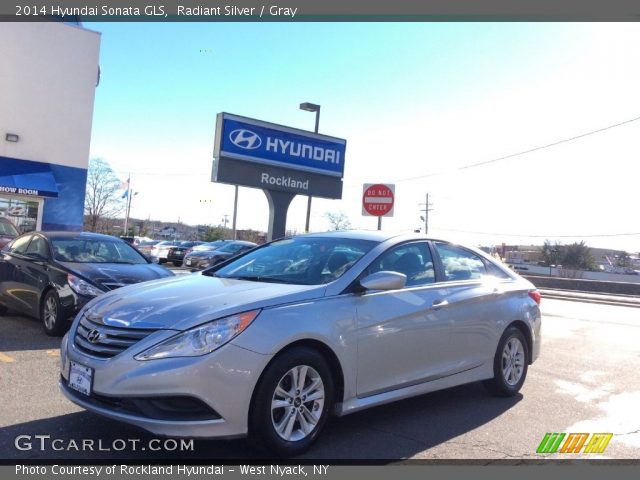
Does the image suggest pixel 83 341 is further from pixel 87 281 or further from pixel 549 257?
pixel 549 257

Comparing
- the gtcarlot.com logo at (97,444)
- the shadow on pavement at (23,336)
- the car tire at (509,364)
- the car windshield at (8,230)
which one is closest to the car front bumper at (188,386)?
the gtcarlot.com logo at (97,444)

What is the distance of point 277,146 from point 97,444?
11.3 meters

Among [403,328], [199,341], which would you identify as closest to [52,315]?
[199,341]

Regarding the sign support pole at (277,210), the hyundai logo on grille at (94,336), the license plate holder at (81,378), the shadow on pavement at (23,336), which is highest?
the sign support pole at (277,210)

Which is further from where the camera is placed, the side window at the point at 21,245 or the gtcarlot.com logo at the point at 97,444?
the side window at the point at 21,245

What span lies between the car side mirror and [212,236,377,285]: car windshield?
0.27 m

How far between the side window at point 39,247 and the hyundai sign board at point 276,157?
5530 mm

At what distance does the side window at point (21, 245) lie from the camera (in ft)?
29.1

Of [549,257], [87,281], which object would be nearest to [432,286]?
[87,281]

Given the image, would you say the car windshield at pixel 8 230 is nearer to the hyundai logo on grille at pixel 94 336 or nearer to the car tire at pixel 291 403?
the hyundai logo on grille at pixel 94 336

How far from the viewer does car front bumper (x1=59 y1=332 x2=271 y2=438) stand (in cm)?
347

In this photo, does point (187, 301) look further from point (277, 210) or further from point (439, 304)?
point (277, 210)

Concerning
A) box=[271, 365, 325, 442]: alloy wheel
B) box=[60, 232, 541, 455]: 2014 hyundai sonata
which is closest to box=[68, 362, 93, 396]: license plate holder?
box=[60, 232, 541, 455]: 2014 hyundai sonata

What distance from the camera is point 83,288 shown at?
731 centimetres
